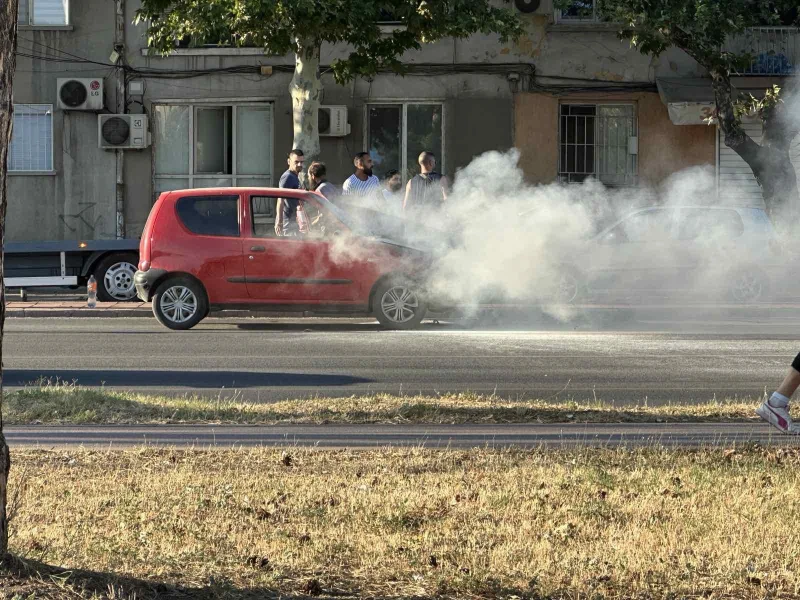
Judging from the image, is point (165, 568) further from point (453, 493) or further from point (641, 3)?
point (641, 3)

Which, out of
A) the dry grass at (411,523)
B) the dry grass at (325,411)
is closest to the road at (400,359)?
the dry grass at (325,411)

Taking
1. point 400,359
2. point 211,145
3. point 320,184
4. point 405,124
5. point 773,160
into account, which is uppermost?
point 405,124

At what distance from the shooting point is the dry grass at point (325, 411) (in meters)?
9.38

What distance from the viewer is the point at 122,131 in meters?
28.1

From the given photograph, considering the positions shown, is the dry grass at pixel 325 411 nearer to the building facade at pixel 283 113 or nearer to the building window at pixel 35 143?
the building facade at pixel 283 113

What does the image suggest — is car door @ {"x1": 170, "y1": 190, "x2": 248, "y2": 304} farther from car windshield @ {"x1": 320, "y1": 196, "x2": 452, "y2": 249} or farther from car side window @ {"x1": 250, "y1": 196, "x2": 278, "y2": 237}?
car windshield @ {"x1": 320, "y1": 196, "x2": 452, "y2": 249}

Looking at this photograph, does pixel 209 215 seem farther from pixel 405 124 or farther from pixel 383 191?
pixel 405 124

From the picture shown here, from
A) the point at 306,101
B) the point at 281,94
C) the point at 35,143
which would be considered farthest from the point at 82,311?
the point at 35,143

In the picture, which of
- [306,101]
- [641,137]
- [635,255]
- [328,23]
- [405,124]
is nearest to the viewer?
[635,255]

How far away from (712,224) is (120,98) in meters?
13.3

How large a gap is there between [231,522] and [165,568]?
913 millimetres

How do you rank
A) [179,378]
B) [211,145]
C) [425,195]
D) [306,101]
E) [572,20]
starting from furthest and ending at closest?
[211,145] < [572,20] < [306,101] < [425,195] < [179,378]

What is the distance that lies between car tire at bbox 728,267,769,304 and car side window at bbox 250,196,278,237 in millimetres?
7589

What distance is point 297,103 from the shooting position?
23781 mm
